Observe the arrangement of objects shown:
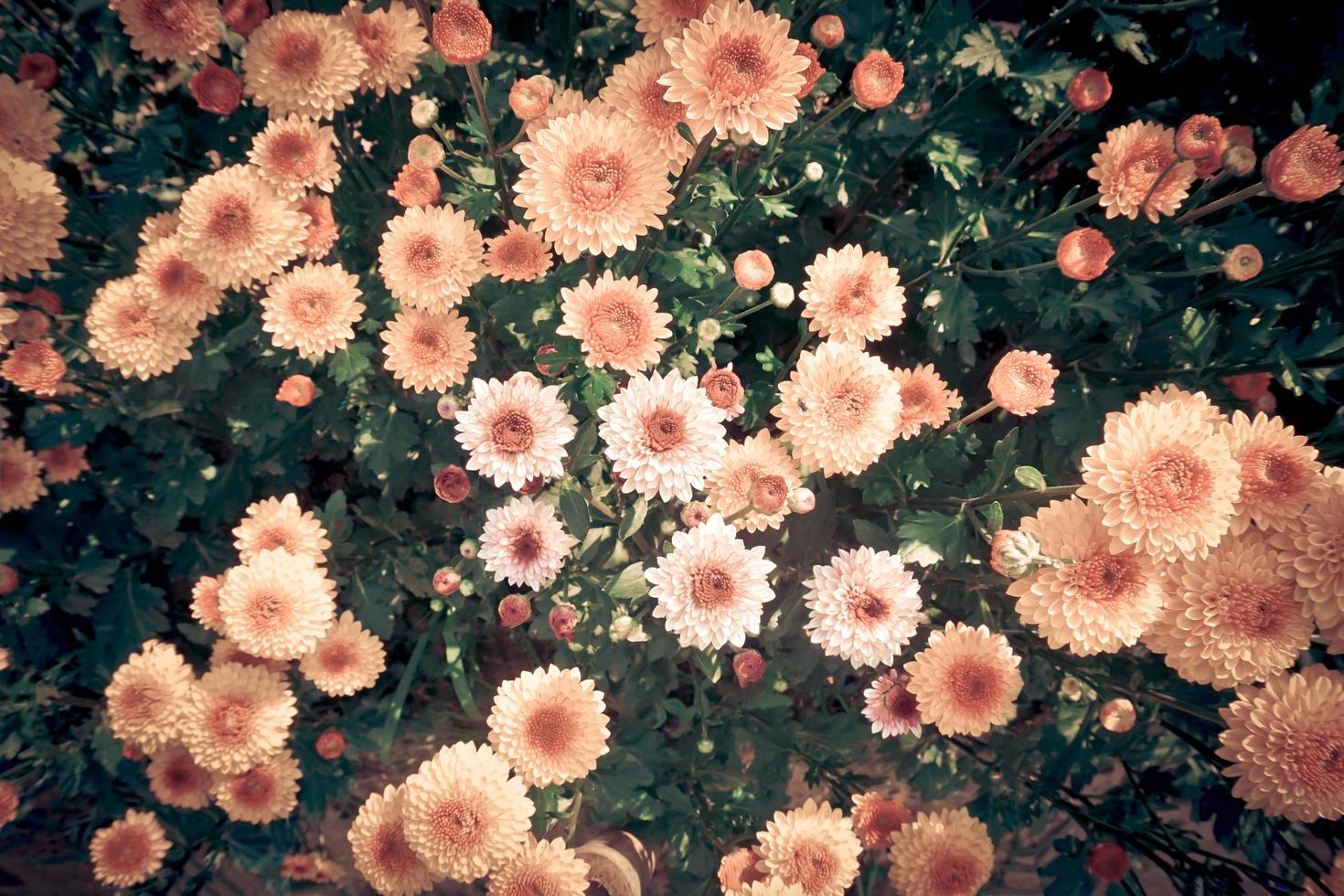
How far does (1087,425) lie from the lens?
2.22 metres

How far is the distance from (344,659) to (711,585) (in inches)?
47.3

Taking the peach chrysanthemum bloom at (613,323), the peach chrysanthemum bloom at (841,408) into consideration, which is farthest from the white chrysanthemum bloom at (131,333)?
the peach chrysanthemum bloom at (841,408)

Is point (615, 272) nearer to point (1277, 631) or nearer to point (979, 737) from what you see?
point (1277, 631)

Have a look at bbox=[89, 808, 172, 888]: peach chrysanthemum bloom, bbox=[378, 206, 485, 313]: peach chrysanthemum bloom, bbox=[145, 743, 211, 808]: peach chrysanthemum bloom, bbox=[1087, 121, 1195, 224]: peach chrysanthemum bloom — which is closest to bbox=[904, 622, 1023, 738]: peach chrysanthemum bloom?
bbox=[1087, 121, 1195, 224]: peach chrysanthemum bloom

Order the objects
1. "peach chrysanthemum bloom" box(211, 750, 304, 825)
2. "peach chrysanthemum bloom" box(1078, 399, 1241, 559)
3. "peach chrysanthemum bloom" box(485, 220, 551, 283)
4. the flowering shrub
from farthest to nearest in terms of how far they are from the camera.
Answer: "peach chrysanthemum bloom" box(211, 750, 304, 825) → "peach chrysanthemum bloom" box(485, 220, 551, 283) → the flowering shrub → "peach chrysanthemum bloom" box(1078, 399, 1241, 559)

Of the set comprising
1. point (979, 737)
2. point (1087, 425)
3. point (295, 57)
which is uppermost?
point (295, 57)

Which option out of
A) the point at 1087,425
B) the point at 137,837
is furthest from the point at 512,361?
the point at 137,837

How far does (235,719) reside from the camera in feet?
7.03

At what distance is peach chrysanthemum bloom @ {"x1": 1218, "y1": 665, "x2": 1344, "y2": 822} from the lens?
67.0 inches

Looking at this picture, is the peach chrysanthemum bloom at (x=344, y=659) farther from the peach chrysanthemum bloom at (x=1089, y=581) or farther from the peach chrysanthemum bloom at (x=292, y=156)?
the peach chrysanthemum bloom at (x=1089, y=581)

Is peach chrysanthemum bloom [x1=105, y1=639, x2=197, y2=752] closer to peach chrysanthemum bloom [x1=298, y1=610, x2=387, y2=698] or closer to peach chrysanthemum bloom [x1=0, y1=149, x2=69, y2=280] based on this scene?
peach chrysanthemum bloom [x1=298, y1=610, x2=387, y2=698]

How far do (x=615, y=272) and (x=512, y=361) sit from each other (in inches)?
18.0

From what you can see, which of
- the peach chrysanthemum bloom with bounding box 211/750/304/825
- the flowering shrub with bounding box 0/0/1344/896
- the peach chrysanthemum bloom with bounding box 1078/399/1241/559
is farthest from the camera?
the peach chrysanthemum bloom with bounding box 211/750/304/825

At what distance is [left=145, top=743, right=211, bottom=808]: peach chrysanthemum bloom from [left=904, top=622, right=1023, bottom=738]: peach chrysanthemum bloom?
7.21 feet
